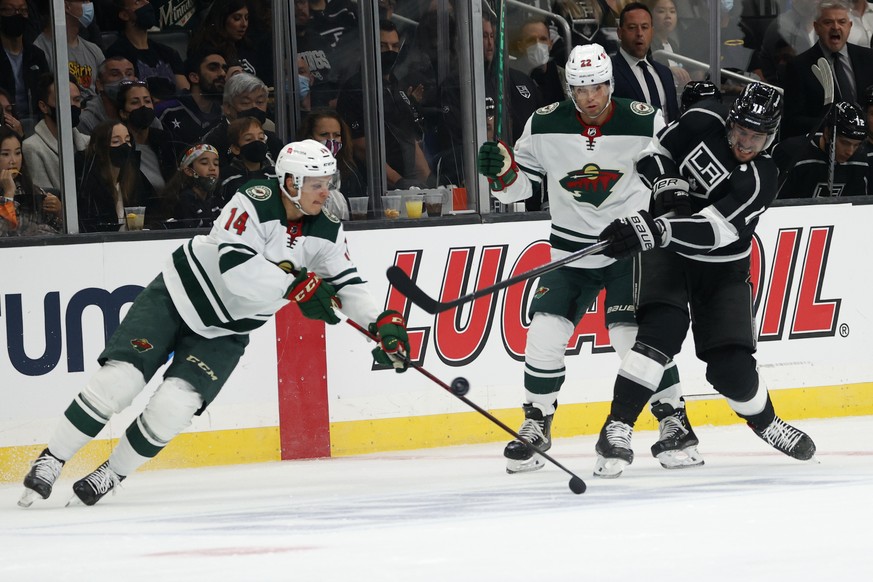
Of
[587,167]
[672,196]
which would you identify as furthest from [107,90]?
[672,196]

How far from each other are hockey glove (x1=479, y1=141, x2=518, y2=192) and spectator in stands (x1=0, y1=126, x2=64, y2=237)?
5.41 ft

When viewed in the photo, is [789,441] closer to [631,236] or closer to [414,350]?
[631,236]

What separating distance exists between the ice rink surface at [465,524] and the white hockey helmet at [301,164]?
956mm

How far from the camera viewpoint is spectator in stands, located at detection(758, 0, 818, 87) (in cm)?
670

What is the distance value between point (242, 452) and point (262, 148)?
4.10 ft

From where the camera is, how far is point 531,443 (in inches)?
184

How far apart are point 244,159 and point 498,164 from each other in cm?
136

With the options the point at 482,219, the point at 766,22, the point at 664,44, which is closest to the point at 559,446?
the point at 482,219

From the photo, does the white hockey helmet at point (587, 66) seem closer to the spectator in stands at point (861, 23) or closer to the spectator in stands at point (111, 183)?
the spectator in stands at point (111, 183)

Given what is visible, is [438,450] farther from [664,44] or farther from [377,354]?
[664,44]

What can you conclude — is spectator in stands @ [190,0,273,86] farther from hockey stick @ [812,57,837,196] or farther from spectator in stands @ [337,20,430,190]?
hockey stick @ [812,57,837,196]

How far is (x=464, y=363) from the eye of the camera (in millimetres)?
5672

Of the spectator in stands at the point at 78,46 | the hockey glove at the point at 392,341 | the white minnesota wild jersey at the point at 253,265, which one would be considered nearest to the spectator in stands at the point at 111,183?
the spectator in stands at the point at 78,46

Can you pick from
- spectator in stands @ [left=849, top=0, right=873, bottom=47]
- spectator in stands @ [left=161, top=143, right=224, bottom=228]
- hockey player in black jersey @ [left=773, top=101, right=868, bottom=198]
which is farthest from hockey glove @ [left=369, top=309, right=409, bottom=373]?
spectator in stands @ [left=849, top=0, right=873, bottom=47]
